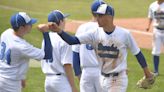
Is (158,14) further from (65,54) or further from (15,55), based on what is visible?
(15,55)

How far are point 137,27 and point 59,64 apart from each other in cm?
1445

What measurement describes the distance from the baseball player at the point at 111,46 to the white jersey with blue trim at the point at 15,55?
57 centimetres

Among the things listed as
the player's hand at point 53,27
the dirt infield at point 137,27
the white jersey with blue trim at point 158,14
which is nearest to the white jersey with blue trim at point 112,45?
the player's hand at point 53,27

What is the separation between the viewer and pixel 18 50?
632 cm

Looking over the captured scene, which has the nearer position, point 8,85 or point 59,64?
point 8,85

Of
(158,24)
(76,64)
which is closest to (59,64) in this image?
(76,64)

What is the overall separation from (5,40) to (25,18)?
0.42 meters

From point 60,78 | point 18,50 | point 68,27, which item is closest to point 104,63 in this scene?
point 60,78

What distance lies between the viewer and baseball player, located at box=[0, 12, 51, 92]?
6340 millimetres

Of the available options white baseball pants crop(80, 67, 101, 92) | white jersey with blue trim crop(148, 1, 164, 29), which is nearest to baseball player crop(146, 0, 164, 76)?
white jersey with blue trim crop(148, 1, 164, 29)

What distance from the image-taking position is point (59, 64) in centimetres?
670

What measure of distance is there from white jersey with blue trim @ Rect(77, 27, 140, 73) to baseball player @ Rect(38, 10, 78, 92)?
30 cm

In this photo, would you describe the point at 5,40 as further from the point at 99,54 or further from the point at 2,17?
the point at 2,17

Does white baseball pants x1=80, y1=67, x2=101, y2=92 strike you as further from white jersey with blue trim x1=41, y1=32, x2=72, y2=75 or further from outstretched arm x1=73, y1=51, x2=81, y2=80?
white jersey with blue trim x1=41, y1=32, x2=72, y2=75
